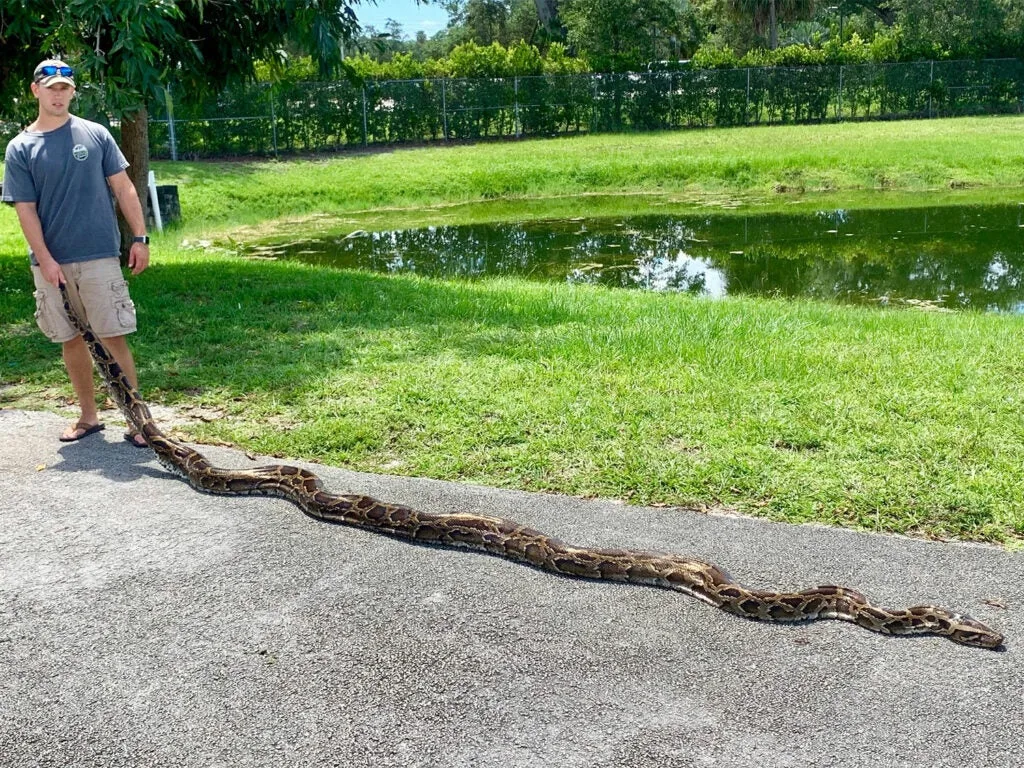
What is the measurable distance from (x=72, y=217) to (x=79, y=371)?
1103 millimetres

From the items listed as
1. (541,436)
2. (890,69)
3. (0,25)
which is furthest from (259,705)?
(890,69)

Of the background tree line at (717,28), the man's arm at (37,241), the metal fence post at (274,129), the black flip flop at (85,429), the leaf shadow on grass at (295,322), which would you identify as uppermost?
the background tree line at (717,28)

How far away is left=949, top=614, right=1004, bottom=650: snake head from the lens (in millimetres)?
4262

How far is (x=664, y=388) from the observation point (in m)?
7.78

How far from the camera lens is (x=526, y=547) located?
5.23 metres

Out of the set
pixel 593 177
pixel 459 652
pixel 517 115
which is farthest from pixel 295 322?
pixel 517 115

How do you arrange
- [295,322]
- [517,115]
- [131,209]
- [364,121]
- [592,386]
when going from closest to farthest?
[131,209], [592,386], [295,322], [364,121], [517,115]

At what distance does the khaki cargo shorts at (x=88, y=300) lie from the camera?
264 inches

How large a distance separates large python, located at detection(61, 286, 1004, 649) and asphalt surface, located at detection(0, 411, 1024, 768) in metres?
0.09

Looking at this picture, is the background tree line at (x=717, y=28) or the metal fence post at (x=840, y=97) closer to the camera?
the metal fence post at (x=840, y=97)

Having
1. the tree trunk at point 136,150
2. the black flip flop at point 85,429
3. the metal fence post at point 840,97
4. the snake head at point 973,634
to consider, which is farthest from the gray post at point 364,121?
the snake head at point 973,634

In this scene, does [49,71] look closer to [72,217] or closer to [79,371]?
[72,217]

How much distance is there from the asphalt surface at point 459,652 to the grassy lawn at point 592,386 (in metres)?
0.60

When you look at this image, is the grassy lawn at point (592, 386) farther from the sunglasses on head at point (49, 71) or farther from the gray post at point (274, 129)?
the gray post at point (274, 129)
